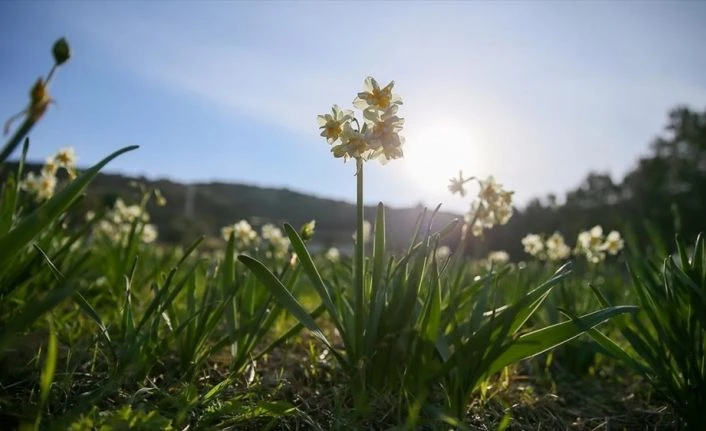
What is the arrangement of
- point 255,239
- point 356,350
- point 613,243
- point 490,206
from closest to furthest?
1. point 356,350
2. point 490,206
3. point 613,243
4. point 255,239

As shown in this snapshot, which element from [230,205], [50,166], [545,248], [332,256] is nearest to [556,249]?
[545,248]

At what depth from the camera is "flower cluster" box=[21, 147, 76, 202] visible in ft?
10.3

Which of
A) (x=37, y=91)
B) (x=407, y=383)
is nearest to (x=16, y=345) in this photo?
(x=37, y=91)

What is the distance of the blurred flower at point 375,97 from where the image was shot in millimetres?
1663

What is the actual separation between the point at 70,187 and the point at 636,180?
33.3 m

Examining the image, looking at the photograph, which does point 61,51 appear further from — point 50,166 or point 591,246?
point 591,246

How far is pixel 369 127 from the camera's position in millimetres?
1628

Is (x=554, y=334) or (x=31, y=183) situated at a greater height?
(x=31, y=183)

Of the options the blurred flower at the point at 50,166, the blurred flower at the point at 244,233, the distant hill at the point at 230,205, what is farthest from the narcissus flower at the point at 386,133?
the distant hill at the point at 230,205

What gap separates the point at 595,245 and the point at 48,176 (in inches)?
148

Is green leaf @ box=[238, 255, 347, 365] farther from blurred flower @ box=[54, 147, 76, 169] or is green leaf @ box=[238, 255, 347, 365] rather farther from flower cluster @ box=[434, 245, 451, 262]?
blurred flower @ box=[54, 147, 76, 169]

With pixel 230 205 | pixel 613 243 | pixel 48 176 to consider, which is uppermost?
pixel 48 176

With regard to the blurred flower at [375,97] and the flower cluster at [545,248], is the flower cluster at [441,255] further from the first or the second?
the flower cluster at [545,248]

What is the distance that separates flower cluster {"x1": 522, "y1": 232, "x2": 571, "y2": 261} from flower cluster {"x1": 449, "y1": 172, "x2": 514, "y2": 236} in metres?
1.40
